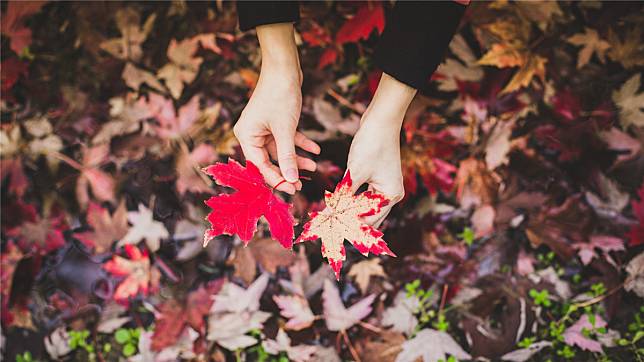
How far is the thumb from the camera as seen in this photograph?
90 centimetres

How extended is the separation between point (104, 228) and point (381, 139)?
0.93 m

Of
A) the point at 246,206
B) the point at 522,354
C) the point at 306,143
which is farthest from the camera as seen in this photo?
the point at 522,354

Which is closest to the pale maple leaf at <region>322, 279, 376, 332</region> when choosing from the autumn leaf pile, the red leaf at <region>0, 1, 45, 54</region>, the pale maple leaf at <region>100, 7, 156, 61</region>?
the autumn leaf pile

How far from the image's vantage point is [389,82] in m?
0.91

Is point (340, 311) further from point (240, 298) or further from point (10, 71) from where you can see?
point (10, 71)

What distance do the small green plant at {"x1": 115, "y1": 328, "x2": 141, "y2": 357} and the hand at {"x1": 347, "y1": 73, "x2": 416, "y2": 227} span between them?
799 mm

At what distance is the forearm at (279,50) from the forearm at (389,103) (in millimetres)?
161

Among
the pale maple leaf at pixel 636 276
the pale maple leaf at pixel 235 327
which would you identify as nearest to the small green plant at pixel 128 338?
the pale maple leaf at pixel 235 327

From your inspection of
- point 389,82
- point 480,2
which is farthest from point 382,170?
point 480,2

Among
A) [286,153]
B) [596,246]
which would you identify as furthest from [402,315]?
[286,153]

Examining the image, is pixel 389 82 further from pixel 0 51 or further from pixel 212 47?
pixel 0 51

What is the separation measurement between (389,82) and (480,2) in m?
0.67

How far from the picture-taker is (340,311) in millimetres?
1319

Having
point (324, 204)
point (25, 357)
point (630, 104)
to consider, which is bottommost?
point (25, 357)
